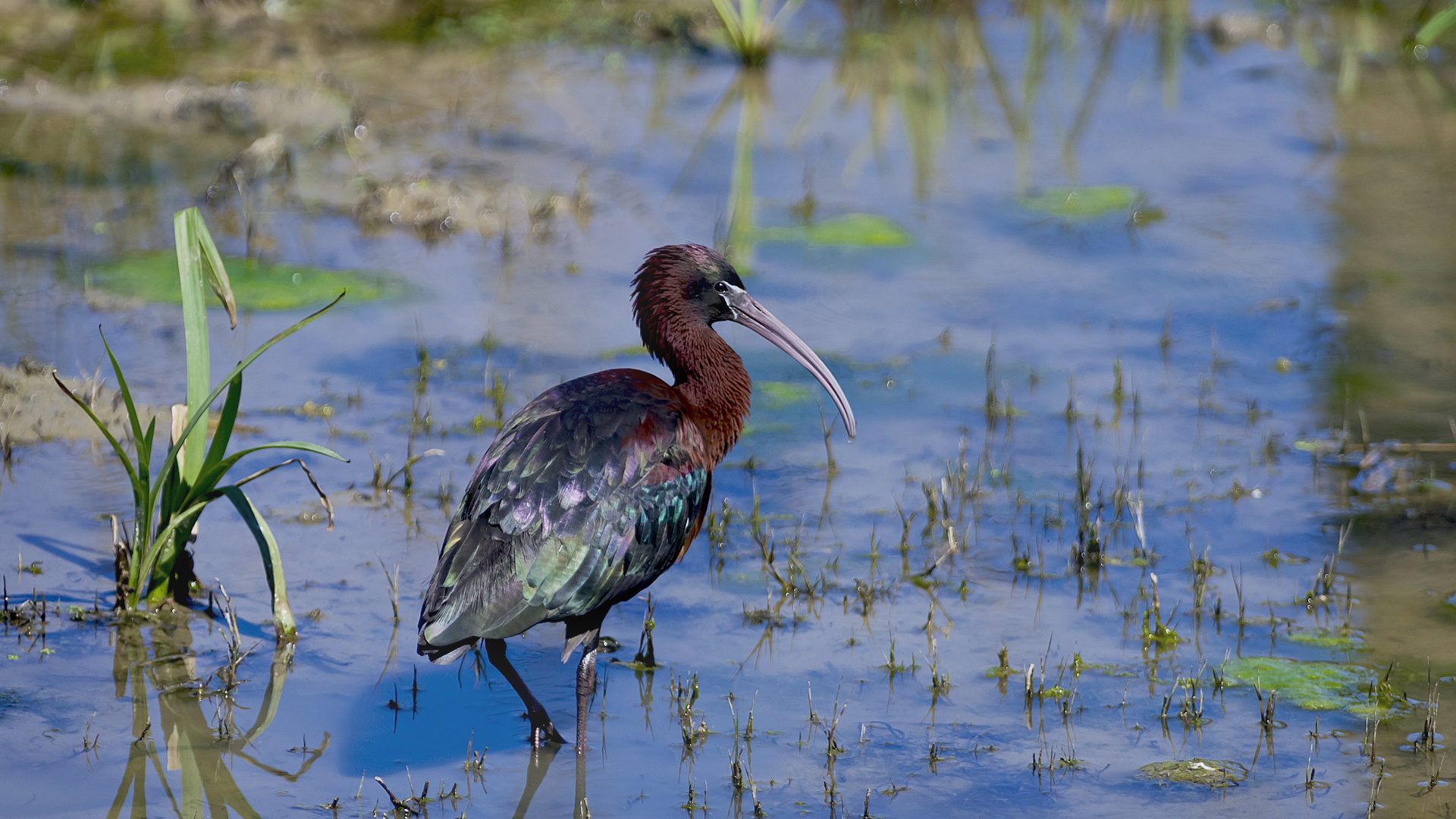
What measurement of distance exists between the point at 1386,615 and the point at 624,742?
2.85 m

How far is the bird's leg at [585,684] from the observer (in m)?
4.75

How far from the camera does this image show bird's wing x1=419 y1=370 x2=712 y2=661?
4570 mm

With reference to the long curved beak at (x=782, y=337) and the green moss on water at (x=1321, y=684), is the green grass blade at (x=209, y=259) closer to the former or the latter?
the long curved beak at (x=782, y=337)

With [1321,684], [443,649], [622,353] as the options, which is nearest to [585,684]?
[443,649]

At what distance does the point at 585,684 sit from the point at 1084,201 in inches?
255

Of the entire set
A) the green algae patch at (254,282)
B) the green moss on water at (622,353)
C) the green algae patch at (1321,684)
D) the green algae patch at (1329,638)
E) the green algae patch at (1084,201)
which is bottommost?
the green algae patch at (1321,684)

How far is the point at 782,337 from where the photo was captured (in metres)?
5.63

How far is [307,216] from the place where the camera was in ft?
31.3

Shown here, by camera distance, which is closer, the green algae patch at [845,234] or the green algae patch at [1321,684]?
the green algae patch at [1321,684]

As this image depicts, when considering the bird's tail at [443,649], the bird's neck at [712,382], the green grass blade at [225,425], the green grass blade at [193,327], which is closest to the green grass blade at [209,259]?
the green grass blade at [193,327]

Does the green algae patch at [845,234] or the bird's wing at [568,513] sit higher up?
the green algae patch at [845,234]

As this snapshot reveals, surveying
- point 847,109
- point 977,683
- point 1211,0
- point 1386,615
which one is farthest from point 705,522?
point 1211,0

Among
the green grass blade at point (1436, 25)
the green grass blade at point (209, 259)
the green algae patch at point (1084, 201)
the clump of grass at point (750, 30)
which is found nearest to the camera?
the green grass blade at point (209, 259)

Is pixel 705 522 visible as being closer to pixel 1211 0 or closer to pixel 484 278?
pixel 484 278
